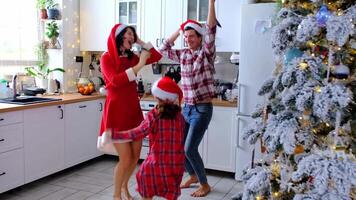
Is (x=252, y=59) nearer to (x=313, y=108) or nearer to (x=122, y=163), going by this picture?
(x=122, y=163)

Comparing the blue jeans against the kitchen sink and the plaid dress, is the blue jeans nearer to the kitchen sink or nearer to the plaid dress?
the plaid dress

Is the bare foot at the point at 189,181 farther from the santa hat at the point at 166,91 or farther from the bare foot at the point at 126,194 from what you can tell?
the santa hat at the point at 166,91

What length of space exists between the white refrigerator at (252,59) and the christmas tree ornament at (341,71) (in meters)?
1.54

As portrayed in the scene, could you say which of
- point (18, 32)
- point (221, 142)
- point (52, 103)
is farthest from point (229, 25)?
point (18, 32)

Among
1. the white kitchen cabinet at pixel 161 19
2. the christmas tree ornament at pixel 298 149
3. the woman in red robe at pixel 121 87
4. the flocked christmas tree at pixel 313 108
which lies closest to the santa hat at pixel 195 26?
the woman in red robe at pixel 121 87

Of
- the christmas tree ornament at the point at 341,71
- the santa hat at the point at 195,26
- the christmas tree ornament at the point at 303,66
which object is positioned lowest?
the christmas tree ornament at the point at 341,71

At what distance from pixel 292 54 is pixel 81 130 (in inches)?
101

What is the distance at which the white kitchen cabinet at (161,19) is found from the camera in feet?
12.3

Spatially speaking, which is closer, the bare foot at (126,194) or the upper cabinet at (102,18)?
the bare foot at (126,194)

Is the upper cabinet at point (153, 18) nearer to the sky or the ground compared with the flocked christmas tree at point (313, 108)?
nearer to the sky

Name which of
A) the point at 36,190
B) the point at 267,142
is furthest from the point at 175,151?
the point at 36,190

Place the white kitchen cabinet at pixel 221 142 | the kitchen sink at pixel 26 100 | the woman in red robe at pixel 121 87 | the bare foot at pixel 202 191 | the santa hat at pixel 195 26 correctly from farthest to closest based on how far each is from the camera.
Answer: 1. the white kitchen cabinet at pixel 221 142
2. the kitchen sink at pixel 26 100
3. the bare foot at pixel 202 191
4. the santa hat at pixel 195 26
5. the woman in red robe at pixel 121 87

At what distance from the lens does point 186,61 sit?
294 cm

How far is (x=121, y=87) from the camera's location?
264 centimetres
